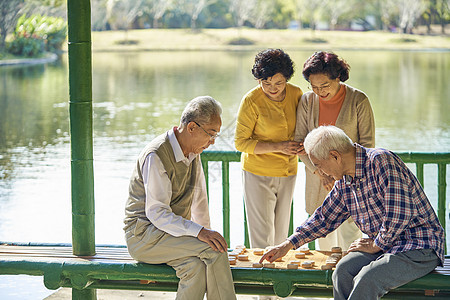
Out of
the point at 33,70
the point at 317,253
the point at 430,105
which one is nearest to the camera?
the point at 317,253

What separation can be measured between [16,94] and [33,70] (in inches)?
321

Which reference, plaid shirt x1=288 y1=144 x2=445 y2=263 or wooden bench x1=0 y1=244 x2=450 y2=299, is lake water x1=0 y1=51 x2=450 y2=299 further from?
plaid shirt x1=288 y1=144 x2=445 y2=263

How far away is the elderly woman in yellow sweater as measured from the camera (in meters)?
3.40

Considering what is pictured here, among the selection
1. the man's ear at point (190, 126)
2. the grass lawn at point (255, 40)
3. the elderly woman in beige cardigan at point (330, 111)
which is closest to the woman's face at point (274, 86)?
the elderly woman in beige cardigan at point (330, 111)

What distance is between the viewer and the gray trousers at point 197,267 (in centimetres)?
286

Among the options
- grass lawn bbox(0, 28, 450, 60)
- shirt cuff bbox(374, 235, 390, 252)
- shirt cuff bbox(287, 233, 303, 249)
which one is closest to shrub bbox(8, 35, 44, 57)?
grass lawn bbox(0, 28, 450, 60)

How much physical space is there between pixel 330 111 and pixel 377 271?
1001mm

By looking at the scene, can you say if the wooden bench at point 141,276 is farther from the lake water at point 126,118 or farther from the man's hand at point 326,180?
the lake water at point 126,118

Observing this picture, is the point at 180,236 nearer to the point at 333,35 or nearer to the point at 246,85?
the point at 246,85

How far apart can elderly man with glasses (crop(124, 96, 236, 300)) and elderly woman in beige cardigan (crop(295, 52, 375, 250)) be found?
25.8 inches

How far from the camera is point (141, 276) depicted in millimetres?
3062

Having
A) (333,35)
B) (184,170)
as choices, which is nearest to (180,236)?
(184,170)

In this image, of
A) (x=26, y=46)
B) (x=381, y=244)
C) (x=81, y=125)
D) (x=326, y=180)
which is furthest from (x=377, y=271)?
(x=26, y=46)

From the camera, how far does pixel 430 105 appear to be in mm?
21531
